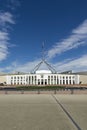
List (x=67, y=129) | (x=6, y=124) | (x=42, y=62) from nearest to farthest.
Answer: (x=67, y=129) < (x=6, y=124) < (x=42, y=62)

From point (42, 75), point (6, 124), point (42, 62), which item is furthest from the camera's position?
point (42, 62)

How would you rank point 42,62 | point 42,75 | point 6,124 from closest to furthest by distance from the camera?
point 6,124 < point 42,75 < point 42,62

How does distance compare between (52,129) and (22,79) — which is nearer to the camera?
(52,129)

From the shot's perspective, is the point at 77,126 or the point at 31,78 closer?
the point at 77,126

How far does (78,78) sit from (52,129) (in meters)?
103

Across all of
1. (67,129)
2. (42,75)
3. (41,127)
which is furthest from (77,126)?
A: (42,75)

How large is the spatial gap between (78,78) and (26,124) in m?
102

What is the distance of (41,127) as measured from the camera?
32.2 ft

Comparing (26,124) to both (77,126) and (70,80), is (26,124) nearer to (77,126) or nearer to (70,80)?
(77,126)

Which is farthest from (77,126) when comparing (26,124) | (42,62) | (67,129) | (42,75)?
(42,62)

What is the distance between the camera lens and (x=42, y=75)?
4235 inches

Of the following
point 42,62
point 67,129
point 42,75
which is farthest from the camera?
point 42,62

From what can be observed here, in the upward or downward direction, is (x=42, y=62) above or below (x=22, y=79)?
above

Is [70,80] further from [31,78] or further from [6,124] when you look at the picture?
[6,124]
